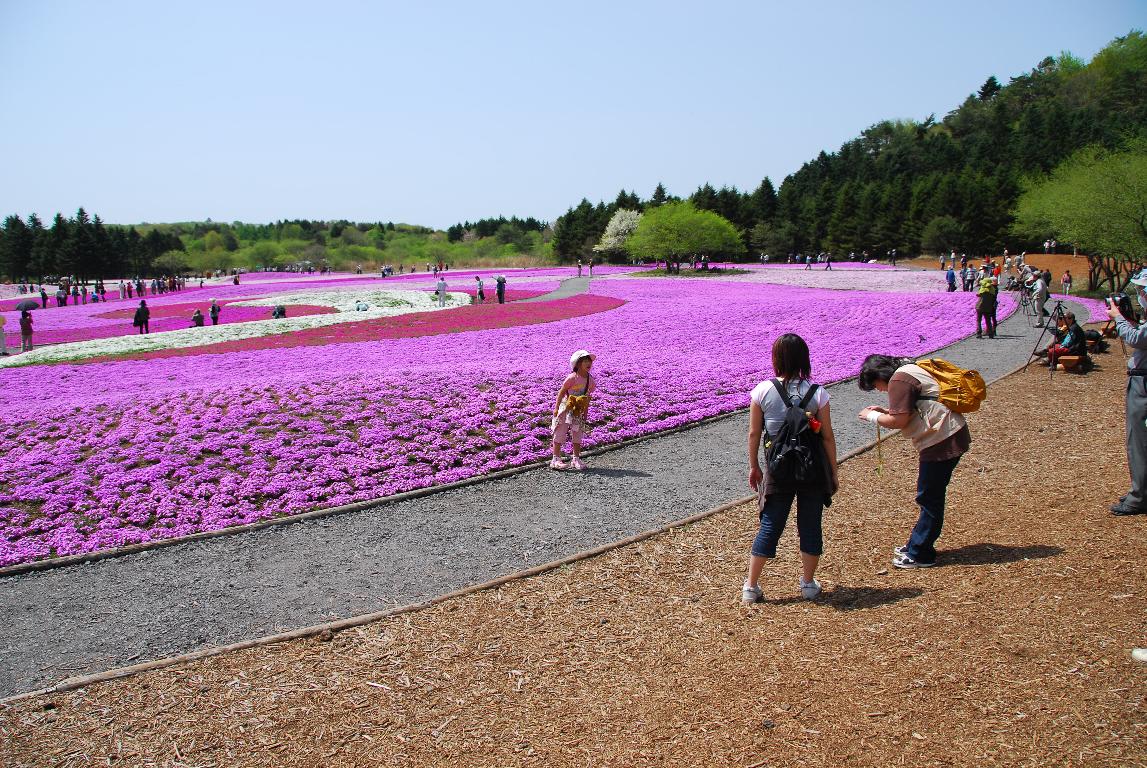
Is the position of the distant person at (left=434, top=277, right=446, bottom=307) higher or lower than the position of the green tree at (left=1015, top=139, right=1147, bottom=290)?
lower

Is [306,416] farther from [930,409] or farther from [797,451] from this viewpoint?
[930,409]

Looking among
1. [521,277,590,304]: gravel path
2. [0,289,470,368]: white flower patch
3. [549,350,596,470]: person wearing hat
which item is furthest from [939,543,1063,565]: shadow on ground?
[521,277,590,304]: gravel path

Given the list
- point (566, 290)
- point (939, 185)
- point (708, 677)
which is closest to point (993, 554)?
point (708, 677)

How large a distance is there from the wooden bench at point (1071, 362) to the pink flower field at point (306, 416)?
5.02 m

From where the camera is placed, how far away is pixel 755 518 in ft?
28.8

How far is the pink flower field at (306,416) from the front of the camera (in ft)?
32.9

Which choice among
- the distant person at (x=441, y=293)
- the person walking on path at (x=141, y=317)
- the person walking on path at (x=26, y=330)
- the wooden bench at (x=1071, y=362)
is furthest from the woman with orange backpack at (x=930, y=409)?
the distant person at (x=441, y=293)

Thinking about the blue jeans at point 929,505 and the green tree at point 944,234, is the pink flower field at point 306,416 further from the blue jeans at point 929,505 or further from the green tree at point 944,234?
the green tree at point 944,234

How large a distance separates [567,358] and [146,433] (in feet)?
36.2

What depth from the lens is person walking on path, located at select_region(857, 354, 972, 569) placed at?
6.01 m

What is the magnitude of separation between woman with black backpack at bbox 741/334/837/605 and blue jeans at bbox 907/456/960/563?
1.16 m

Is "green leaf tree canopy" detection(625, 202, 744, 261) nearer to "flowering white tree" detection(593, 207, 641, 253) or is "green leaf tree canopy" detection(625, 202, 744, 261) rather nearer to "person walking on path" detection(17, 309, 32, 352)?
"flowering white tree" detection(593, 207, 641, 253)

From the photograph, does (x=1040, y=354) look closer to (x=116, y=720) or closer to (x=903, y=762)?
(x=903, y=762)

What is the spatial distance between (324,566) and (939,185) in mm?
94072
